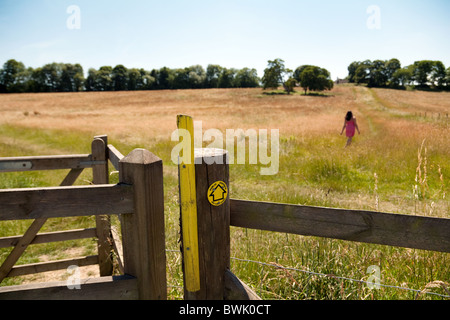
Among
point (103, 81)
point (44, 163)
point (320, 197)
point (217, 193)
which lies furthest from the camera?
point (103, 81)

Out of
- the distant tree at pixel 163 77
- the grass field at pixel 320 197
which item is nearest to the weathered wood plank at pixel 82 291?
the grass field at pixel 320 197

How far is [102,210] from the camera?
1.50 meters

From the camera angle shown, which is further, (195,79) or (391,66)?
(391,66)

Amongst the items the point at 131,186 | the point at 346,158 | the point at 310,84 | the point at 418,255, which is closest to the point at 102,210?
the point at 131,186

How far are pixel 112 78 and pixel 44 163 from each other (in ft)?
313

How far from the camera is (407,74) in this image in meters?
88.0

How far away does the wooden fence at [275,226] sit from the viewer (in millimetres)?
1548

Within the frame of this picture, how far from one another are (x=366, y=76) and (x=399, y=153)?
105027 millimetres

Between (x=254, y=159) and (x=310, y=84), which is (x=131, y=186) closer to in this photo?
(x=254, y=159)

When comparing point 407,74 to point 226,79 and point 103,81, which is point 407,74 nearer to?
point 226,79

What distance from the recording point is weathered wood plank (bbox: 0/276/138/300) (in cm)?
145

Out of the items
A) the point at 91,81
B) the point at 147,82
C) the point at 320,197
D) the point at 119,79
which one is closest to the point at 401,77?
the point at 147,82

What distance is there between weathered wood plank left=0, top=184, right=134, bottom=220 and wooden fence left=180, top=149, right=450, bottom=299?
15.9 inches

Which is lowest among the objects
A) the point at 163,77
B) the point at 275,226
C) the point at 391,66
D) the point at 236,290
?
the point at 236,290
